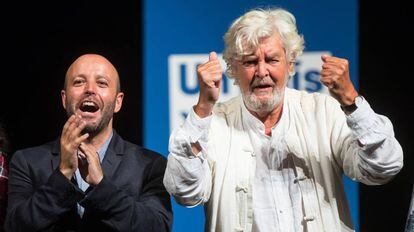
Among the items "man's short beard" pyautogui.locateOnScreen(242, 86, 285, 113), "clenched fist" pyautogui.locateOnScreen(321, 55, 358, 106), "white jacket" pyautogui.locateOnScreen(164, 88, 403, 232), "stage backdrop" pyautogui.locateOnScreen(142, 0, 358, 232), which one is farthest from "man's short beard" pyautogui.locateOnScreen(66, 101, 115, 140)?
"stage backdrop" pyautogui.locateOnScreen(142, 0, 358, 232)

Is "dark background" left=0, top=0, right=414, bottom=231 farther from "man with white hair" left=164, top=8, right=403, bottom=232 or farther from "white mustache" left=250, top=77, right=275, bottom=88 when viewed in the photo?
"white mustache" left=250, top=77, right=275, bottom=88

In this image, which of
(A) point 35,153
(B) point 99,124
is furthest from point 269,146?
(A) point 35,153

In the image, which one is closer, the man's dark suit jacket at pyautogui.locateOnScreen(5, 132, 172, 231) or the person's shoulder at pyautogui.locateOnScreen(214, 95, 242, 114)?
the man's dark suit jacket at pyautogui.locateOnScreen(5, 132, 172, 231)

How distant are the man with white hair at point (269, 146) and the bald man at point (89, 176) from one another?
172 mm

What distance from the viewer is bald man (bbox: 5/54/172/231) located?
7.93 ft

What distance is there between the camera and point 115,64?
12.6 feet

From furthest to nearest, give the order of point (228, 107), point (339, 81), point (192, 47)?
point (192, 47), point (228, 107), point (339, 81)

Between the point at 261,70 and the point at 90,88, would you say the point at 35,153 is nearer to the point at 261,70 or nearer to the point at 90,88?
the point at 90,88

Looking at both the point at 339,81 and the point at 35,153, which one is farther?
the point at 35,153

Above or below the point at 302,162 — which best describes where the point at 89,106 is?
above

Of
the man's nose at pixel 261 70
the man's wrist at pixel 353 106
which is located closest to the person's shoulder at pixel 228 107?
the man's nose at pixel 261 70

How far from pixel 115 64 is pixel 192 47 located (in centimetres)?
49

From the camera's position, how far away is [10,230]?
2455 millimetres

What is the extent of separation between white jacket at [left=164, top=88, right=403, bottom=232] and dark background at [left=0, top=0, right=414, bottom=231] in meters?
1.22
